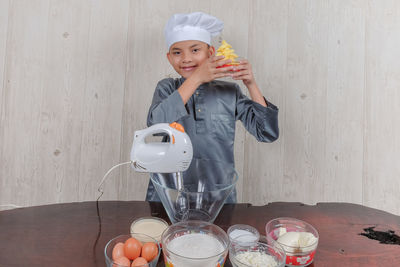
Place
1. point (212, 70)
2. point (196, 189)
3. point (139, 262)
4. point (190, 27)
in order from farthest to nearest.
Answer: point (190, 27)
point (212, 70)
point (196, 189)
point (139, 262)

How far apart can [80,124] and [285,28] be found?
1.35m

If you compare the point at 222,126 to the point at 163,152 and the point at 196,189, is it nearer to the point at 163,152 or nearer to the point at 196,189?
the point at 196,189

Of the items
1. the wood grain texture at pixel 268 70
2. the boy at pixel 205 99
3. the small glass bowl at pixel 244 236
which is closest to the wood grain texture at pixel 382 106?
the wood grain texture at pixel 268 70

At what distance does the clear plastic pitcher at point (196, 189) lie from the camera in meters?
0.87

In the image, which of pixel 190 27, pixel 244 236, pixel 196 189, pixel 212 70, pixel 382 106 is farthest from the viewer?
pixel 382 106

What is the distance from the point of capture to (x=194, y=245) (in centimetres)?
73

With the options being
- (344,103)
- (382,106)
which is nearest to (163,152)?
(344,103)

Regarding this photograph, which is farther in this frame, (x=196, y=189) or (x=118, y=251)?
(x=196, y=189)

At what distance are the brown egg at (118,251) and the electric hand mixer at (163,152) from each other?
22cm

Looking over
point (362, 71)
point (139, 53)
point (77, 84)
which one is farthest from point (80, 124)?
point (362, 71)

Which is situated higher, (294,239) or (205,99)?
(205,99)

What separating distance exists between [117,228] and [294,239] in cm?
50

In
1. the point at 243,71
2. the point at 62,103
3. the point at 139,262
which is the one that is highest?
the point at 243,71

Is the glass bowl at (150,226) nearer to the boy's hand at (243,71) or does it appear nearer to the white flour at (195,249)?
the white flour at (195,249)
